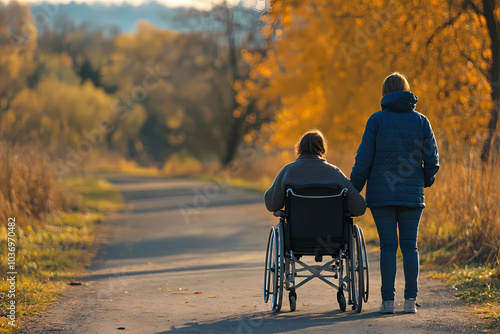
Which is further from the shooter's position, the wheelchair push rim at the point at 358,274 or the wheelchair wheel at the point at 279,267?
the wheelchair wheel at the point at 279,267

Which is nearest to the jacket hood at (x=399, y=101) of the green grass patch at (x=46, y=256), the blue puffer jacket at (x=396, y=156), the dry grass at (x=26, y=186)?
the blue puffer jacket at (x=396, y=156)

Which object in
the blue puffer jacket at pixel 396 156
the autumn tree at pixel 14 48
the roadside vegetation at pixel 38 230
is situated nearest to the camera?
the blue puffer jacket at pixel 396 156

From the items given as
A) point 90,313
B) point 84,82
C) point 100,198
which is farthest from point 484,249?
point 84,82

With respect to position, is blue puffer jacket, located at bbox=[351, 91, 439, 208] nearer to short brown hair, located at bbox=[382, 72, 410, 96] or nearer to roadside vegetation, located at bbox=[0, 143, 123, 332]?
short brown hair, located at bbox=[382, 72, 410, 96]

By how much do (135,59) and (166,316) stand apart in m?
49.4

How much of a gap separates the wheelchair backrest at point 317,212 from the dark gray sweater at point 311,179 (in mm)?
64

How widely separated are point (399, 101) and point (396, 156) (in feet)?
1.57

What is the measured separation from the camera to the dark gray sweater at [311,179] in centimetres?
651

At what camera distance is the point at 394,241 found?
21.5 feet

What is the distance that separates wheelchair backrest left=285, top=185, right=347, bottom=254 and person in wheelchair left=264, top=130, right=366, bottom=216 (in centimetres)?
7

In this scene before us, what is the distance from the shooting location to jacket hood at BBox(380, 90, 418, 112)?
654 cm

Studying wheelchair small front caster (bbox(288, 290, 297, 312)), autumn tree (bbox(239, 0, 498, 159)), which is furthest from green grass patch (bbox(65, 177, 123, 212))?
wheelchair small front caster (bbox(288, 290, 297, 312))

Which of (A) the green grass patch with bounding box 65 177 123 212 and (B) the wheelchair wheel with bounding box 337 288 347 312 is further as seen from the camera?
(A) the green grass patch with bounding box 65 177 123 212

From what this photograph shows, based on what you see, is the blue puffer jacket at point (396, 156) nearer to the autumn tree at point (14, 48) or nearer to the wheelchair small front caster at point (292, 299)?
the wheelchair small front caster at point (292, 299)
